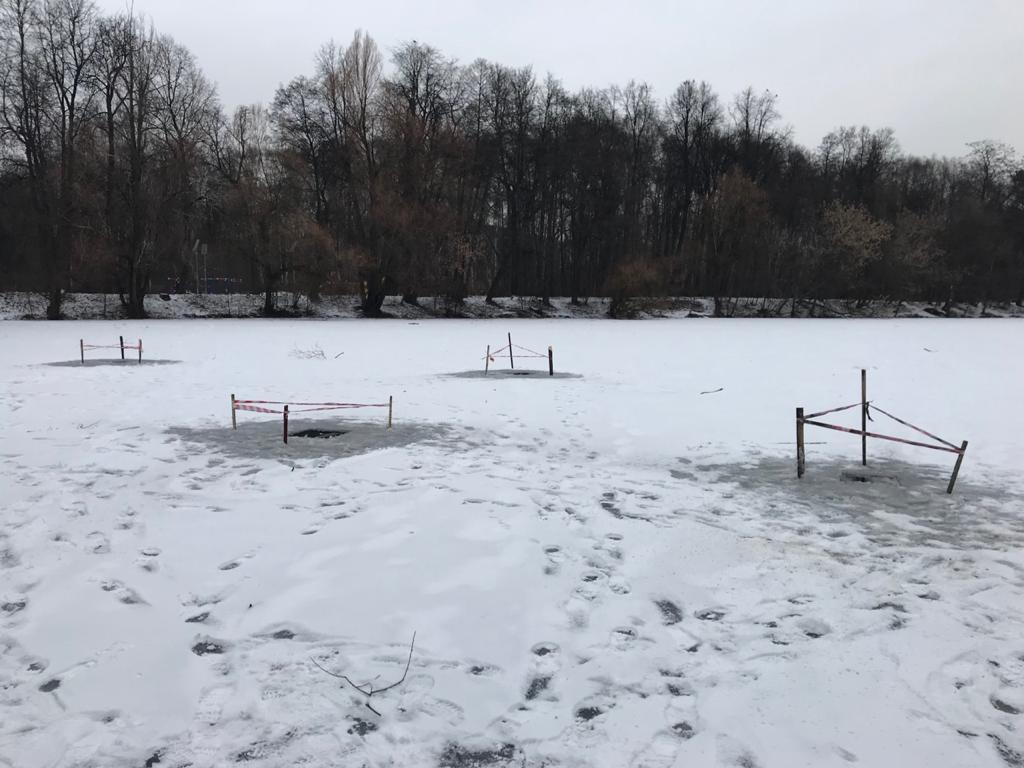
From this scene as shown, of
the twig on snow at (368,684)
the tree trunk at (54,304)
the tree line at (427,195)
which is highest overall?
the tree line at (427,195)

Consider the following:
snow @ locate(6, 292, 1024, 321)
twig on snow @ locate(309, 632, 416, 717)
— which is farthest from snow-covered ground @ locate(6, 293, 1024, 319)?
twig on snow @ locate(309, 632, 416, 717)

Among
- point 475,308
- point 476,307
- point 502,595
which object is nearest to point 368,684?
point 502,595

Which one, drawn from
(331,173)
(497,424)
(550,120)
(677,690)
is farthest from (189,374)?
(550,120)

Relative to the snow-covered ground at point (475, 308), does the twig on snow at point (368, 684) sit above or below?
below

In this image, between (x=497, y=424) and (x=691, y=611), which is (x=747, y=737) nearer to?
(x=691, y=611)

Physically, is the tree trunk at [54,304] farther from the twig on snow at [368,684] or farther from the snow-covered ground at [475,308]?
the twig on snow at [368,684]

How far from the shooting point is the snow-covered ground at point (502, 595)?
3.15 metres

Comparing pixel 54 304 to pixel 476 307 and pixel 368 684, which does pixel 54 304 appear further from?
pixel 368 684

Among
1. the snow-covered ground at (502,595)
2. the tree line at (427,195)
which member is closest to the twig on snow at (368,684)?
the snow-covered ground at (502,595)

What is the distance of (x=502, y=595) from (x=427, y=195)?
4025 centimetres

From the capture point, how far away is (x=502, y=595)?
4.54 meters

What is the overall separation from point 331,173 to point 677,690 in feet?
152

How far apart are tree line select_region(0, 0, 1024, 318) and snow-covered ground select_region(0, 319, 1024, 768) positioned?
28972 millimetres

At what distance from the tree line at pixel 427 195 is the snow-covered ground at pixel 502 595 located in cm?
2897
